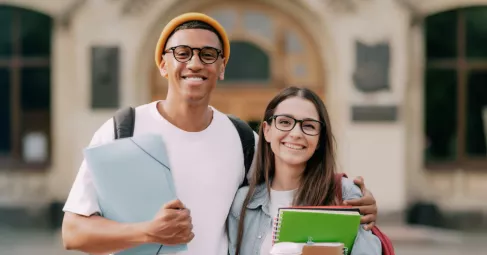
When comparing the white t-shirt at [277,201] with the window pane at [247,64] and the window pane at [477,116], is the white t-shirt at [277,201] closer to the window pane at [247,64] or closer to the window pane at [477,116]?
the window pane at [247,64]

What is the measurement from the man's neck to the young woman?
0.31m

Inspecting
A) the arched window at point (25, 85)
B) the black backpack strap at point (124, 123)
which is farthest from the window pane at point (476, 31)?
the black backpack strap at point (124, 123)

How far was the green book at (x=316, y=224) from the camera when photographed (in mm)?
2605

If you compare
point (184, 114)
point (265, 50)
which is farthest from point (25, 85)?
point (184, 114)

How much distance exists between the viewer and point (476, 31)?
12.2 metres

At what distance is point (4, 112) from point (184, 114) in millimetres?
10507

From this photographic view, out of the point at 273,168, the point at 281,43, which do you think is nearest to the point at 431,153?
the point at 281,43

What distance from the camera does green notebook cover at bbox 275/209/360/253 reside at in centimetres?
260

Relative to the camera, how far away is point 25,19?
12.4 m

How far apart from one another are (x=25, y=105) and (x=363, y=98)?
5.91 meters

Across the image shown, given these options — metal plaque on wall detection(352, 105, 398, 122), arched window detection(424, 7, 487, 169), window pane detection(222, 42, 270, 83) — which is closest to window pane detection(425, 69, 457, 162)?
arched window detection(424, 7, 487, 169)

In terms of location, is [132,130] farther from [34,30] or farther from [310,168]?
[34,30]

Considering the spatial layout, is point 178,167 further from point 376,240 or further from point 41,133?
point 41,133

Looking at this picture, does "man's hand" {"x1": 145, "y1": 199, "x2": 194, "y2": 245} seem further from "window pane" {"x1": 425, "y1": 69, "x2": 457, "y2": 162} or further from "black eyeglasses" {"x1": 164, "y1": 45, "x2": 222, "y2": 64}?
"window pane" {"x1": 425, "y1": 69, "x2": 457, "y2": 162}
